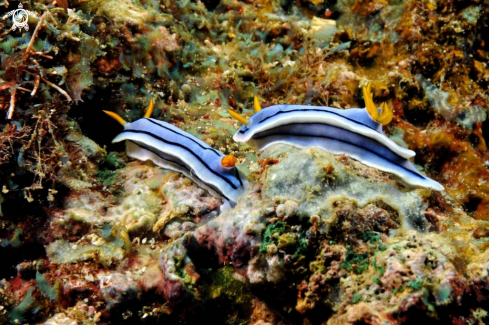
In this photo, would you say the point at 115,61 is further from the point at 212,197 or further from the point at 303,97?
the point at 303,97

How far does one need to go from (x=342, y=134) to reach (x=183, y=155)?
1.61 m

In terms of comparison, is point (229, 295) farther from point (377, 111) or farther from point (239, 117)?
point (377, 111)

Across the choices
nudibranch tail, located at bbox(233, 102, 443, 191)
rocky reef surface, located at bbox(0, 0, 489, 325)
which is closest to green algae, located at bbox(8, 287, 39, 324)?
rocky reef surface, located at bbox(0, 0, 489, 325)

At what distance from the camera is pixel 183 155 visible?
3336 mm

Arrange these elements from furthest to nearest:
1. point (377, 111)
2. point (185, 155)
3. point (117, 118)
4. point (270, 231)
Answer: point (117, 118) → point (185, 155) → point (377, 111) → point (270, 231)

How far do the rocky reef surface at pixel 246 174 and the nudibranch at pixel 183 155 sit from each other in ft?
0.44

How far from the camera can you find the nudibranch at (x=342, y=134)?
9.20 feet

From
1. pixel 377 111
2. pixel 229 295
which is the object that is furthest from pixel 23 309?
pixel 377 111

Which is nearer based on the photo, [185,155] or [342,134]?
[342,134]

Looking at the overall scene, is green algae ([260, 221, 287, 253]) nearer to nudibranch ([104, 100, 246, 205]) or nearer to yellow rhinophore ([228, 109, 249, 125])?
nudibranch ([104, 100, 246, 205])

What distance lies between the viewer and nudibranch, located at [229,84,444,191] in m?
2.80

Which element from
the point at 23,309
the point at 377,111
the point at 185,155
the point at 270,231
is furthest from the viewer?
the point at 185,155

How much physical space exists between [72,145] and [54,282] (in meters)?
1.34

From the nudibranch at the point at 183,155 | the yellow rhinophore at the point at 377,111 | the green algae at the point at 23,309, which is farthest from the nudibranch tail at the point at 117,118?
the yellow rhinophore at the point at 377,111
